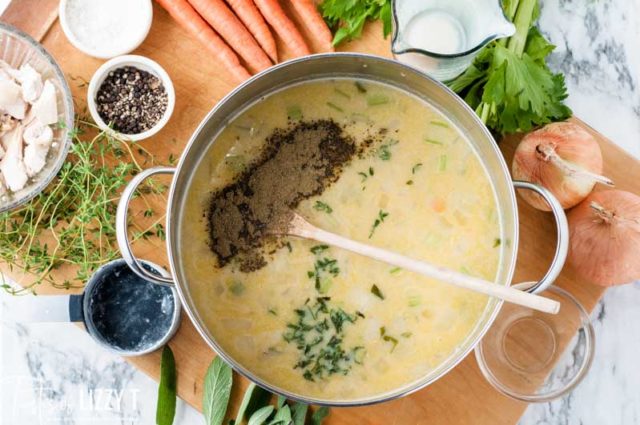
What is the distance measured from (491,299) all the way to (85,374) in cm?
131

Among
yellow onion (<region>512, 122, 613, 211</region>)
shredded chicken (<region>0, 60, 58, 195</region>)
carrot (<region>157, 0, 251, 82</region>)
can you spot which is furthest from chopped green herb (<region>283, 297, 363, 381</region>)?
shredded chicken (<region>0, 60, 58, 195</region>)

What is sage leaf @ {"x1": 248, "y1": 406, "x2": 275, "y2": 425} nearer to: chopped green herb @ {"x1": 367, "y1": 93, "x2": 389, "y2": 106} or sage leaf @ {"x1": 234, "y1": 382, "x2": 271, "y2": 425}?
sage leaf @ {"x1": 234, "y1": 382, "x2": 271, "y2": 425}

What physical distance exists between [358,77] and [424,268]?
523mm

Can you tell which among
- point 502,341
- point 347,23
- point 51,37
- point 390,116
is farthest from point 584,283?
point 51,37

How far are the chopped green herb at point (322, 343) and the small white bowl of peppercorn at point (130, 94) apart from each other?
668 mm

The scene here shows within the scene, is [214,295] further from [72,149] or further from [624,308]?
[624,308]

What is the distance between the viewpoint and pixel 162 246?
6.28ft

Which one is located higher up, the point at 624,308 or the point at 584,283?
the point at 584,283

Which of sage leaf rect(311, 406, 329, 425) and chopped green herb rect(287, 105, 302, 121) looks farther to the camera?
sage leaf rect(311, 406, 329, 425)

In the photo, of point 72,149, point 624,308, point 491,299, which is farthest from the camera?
point 624,308

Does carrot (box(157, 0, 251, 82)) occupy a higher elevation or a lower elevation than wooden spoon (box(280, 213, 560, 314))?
higher

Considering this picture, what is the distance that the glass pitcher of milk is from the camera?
1716mm

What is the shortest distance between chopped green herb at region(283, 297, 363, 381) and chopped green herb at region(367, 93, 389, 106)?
513mm

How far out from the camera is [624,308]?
2.14 meters
